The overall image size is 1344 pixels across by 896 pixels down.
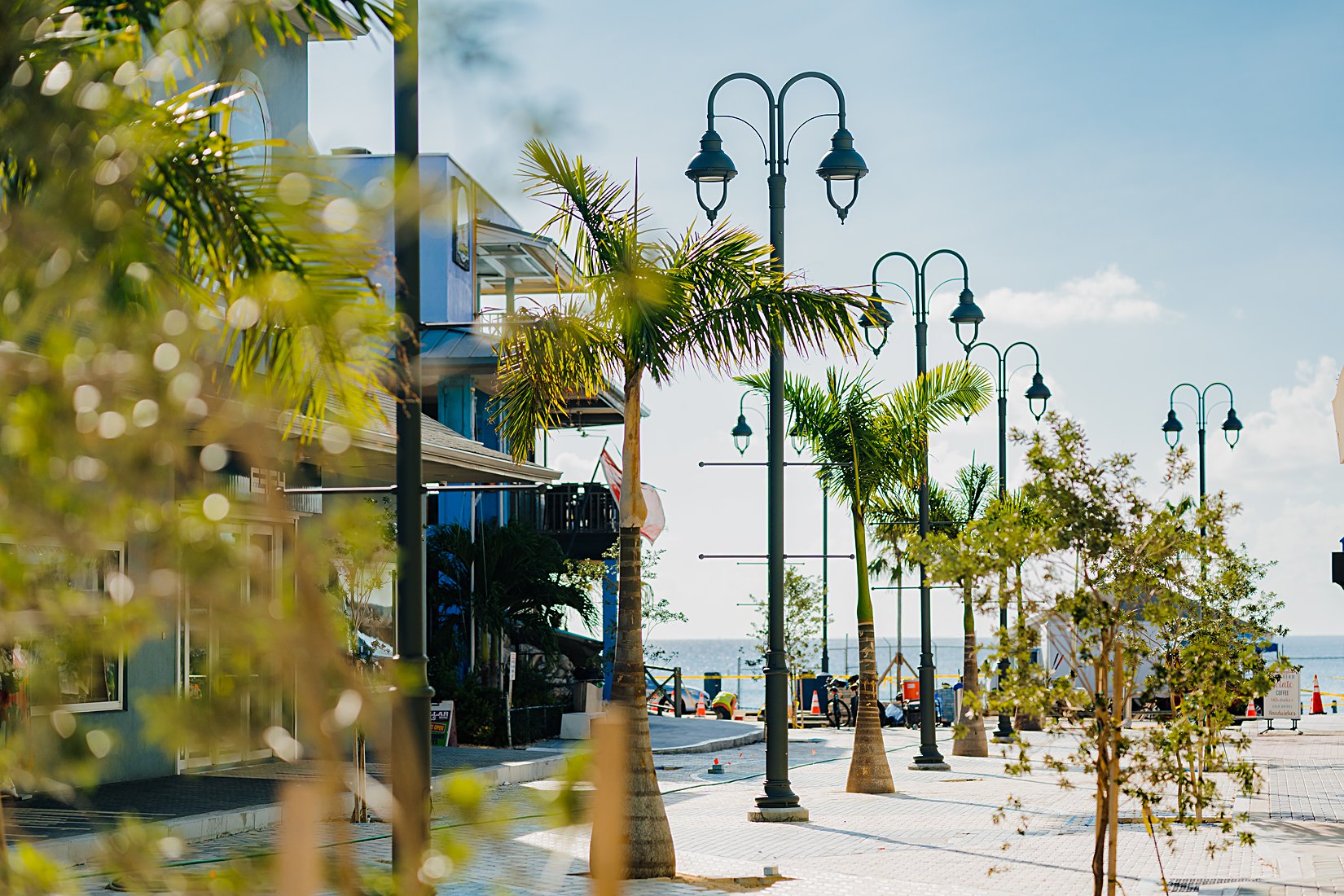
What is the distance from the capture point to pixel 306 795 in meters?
1.90

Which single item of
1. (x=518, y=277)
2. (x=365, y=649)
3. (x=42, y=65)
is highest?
(x=518, y=277)

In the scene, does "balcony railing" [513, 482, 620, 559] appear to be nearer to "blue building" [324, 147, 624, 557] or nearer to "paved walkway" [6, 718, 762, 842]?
"blue building" [324, 147, 624, 557]

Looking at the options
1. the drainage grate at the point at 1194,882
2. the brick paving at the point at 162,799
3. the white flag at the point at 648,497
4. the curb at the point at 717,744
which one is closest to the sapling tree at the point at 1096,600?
the drainage grate at the point at 1194,882

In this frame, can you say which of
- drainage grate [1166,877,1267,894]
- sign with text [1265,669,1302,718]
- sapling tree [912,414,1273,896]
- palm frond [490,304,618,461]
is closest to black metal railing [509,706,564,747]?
→ palm frond [490,304,618,461]

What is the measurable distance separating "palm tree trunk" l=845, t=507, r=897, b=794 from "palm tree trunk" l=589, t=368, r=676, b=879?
27.4 feet

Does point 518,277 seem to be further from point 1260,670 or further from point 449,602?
point 1260,670

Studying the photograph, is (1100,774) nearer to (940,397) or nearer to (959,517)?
(940,397)

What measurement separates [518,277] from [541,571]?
33.6ft

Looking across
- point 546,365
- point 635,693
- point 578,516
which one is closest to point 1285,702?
point 578,516

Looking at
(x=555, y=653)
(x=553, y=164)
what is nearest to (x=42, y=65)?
(x=553, y=164)

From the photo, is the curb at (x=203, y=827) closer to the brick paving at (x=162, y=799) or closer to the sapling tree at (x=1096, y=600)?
the brick paving at (x=162, y=799)

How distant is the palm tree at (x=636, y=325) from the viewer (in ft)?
39.7

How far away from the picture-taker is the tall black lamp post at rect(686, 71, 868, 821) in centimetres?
1602

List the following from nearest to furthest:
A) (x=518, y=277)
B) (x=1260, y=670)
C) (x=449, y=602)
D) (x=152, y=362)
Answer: (x=152, y=362), (x=1260, y=670), (x=449, y=602), (x=518, y=277)
